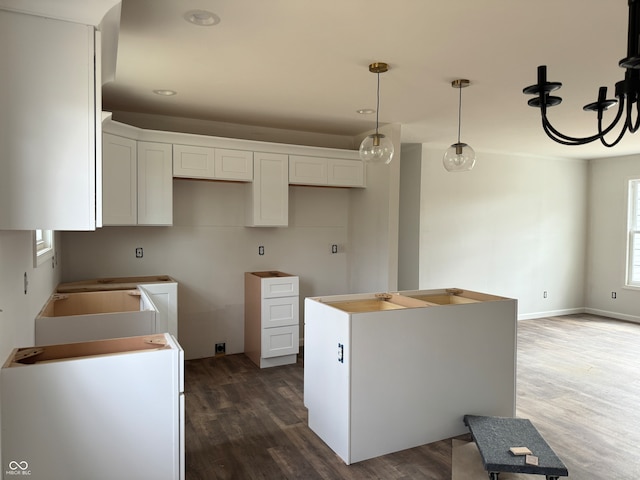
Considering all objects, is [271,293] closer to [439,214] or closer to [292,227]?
[292,227]

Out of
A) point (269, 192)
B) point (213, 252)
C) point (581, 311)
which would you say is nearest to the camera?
point (269, 192)

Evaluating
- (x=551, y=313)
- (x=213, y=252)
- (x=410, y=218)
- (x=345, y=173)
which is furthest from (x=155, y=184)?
(x=551, y=313)

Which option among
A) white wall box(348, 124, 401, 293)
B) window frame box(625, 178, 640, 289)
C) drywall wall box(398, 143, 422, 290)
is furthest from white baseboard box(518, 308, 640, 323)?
white wall box(348, 124, 401, 293)

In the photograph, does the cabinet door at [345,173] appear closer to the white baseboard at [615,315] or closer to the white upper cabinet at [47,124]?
the white upper cabinet at [47,124]

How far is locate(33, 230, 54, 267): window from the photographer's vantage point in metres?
2.54

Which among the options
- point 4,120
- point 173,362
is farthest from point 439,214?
point 4,120

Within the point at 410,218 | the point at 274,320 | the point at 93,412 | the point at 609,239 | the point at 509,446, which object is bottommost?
the point at 509,446

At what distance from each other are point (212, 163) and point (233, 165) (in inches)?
8.4

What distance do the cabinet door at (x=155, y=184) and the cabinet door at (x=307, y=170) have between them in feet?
4.19

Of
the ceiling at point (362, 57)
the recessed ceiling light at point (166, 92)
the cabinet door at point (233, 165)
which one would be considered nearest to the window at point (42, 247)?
the ceiling at point (362, 57)

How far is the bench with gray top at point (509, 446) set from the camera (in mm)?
2358

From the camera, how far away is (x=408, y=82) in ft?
10.9

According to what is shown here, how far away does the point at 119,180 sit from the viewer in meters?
3.90

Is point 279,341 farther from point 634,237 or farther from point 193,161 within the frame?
point 634,237
